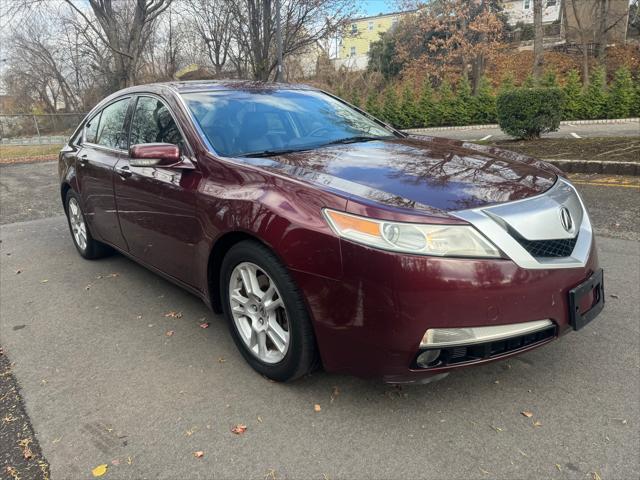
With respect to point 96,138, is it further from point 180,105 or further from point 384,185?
point 384,185

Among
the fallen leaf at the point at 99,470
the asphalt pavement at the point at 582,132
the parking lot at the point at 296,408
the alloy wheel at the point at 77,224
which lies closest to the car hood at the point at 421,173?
the parking lot at the point at 296,408

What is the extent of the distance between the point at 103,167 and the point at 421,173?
279cm

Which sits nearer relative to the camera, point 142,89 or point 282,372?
point 282,372

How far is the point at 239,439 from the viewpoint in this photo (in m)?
2.27

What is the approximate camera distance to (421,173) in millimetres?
2521

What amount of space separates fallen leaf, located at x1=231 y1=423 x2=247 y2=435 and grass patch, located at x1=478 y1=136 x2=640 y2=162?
7846 millimetres

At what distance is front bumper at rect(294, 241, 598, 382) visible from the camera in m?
2.00

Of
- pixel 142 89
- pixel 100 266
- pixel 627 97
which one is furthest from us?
pixel 627 97

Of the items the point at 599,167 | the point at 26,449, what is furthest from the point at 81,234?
the point at 599,167

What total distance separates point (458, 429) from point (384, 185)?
1200 millimetres

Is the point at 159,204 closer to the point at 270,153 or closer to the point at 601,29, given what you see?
the point at 270,153

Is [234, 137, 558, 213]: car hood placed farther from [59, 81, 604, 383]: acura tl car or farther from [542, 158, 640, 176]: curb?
[542, 158, 640, 176]: curb

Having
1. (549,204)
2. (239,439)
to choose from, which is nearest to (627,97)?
(549,204)

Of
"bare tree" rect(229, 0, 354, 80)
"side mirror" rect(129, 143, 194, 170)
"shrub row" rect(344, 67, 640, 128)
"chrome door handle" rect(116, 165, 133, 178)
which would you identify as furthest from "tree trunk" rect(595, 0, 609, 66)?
"side mirror" rect(129, 143, 194, 170)
